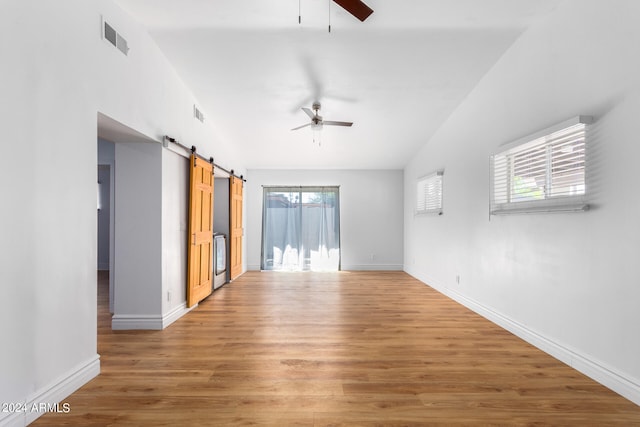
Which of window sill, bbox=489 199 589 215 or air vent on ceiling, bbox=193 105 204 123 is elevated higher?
air vent on ceiling, bbox=193 105 204 123

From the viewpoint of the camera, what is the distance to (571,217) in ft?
8.70

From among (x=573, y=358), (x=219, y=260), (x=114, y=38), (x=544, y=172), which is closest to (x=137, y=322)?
(x=219, y=260)

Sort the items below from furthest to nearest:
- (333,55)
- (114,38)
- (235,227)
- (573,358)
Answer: (235,227) < (333,55) < (114,38) < (573,358)

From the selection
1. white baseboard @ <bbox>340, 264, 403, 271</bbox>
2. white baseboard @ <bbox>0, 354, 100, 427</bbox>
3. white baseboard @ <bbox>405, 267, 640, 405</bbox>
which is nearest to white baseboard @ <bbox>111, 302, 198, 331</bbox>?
white baseboard @ <bbox>0, 354, 100, 427</bbox>

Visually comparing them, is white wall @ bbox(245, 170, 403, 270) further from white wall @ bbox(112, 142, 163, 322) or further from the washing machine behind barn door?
white wall @ bbox(112, 142, 163, 322)

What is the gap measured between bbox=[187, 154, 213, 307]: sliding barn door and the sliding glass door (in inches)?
107

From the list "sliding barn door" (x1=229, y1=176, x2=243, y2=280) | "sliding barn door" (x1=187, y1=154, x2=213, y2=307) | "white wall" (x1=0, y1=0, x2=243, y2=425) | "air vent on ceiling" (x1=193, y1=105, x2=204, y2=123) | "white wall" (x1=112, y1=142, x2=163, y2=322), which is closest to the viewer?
"white wall" (x1=0, y1=0, x2=243, y2=425)

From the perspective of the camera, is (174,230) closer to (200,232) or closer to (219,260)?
(200,232)

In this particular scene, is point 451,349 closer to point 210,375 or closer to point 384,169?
point 210,375

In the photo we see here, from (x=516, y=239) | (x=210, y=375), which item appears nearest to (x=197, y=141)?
(x=210, y=375)

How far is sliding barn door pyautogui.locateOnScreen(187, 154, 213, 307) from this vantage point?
13.5 feet

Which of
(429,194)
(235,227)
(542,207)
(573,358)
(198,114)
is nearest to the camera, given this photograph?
(573,358)

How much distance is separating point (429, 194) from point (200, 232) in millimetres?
4073

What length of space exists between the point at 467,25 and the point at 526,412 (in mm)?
3254
